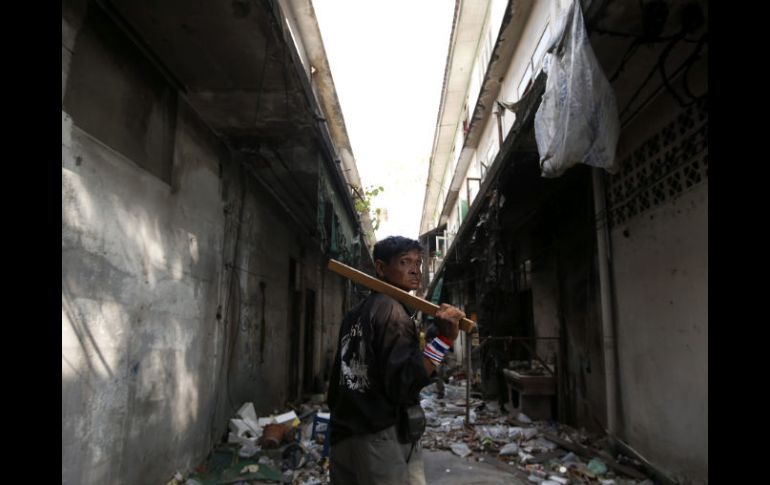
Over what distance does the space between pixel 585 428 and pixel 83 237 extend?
7014 mm

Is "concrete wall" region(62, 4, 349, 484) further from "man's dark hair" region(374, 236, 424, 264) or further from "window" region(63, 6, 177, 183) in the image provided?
"man's dark hair" region(374, 236, 424, 264)

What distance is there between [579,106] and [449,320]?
92.5 inches

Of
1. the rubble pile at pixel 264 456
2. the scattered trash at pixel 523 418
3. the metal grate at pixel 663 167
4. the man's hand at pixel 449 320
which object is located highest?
the metal grate at pixel 663 167

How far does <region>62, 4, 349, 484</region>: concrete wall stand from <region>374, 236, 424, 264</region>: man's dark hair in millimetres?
2246

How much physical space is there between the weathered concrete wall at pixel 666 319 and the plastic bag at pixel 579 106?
1.23 m

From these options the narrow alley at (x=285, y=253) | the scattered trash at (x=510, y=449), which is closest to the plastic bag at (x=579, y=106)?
the narrow alley at (x=285, y=253)

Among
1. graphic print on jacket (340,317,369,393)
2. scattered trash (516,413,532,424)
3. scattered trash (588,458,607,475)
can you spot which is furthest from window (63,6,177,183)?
scattered trash (516,413,532,424)

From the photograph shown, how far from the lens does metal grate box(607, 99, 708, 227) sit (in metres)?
4.19

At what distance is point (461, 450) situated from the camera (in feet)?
20.9

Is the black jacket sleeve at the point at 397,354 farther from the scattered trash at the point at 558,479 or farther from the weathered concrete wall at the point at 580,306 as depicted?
the weathered concrete wall at the point at 580,306

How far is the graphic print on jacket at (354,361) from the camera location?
2238 mm

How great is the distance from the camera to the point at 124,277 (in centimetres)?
391
